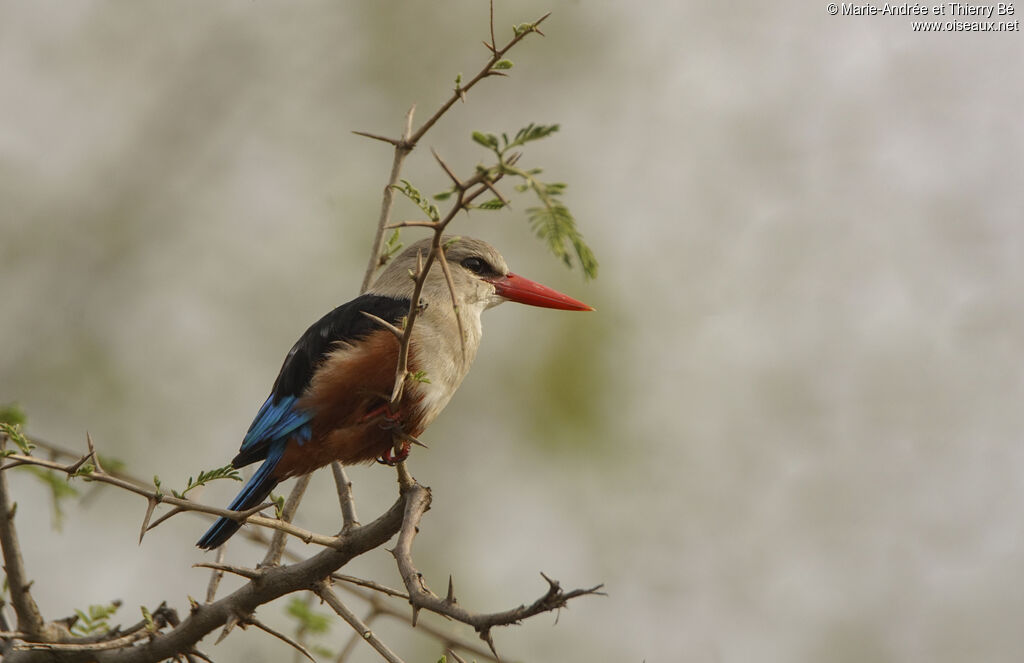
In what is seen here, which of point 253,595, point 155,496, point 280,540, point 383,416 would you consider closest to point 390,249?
point 383,416

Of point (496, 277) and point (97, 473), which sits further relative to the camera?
point (496, 277)

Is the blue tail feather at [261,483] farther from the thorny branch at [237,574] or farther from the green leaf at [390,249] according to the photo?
the green leaf at [390,249]

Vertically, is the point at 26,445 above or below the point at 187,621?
above

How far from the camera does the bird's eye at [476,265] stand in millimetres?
3918

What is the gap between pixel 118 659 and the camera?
231cm

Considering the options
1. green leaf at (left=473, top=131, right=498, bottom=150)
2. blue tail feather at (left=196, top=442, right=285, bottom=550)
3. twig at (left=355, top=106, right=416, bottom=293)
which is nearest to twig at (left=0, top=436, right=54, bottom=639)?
blue tail feather at (left=196, top=442, right=285, bottom=550)

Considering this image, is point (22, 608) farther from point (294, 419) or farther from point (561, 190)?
point (561, 190)

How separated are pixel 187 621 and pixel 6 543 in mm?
512

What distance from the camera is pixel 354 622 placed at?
2174 mm

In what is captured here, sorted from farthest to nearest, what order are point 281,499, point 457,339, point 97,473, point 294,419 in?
point 457,339, point 294,419, point 281,499, point 97,473

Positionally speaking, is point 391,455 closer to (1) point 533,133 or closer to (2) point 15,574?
(2) point 15,574

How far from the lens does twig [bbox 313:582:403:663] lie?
2135 mm

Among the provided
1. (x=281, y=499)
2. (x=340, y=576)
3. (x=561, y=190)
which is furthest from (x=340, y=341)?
(x=561, y=190)

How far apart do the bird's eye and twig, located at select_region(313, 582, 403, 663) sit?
1.91 metres
